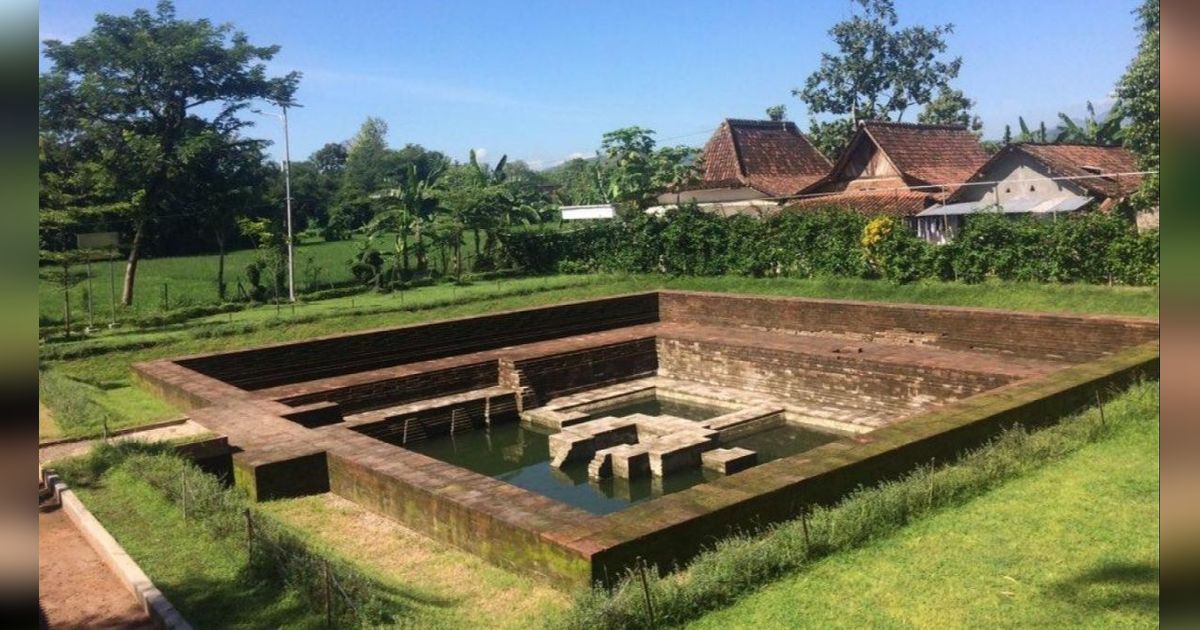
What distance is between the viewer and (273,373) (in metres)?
11.5

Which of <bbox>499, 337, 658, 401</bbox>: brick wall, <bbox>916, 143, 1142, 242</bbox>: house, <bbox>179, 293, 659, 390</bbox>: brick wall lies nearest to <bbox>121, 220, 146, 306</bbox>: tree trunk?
<bbox>179, 293, 659, 390</bbox>: brick wall

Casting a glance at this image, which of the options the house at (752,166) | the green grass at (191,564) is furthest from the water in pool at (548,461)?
the house at (752,166)

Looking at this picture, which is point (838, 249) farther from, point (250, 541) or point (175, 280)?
point (175, 280)

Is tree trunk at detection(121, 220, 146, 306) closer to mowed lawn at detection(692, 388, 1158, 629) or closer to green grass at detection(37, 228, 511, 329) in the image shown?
green grass at detection(37, 228, 511, 329)

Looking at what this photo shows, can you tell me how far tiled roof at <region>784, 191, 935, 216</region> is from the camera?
19.0 metres

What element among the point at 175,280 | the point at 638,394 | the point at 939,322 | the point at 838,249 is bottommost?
the point at 638,394

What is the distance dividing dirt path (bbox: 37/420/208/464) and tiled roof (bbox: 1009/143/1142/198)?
1580cm

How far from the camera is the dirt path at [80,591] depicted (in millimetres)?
4547

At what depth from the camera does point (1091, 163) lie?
2080 centimetres

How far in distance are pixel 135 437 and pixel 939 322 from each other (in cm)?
941

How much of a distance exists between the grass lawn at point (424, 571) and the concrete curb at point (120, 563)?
3.84 feet

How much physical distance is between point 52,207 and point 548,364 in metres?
10.3

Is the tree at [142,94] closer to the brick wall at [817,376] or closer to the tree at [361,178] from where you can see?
the tree at [361,178]

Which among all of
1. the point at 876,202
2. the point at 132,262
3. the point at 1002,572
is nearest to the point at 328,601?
the point at 1002,572
